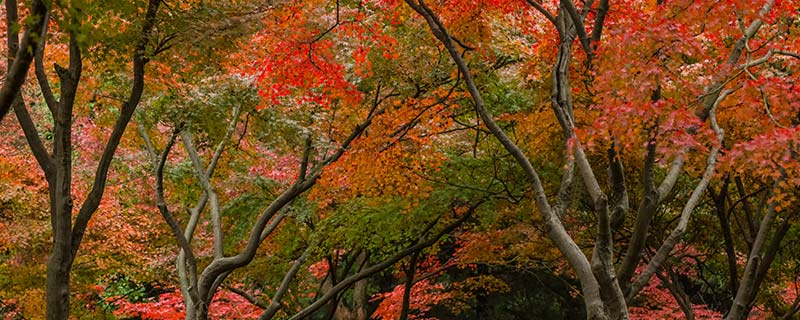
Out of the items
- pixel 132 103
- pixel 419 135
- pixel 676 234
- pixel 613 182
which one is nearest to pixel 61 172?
pixel 132 103

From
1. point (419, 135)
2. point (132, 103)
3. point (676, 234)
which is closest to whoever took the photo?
point (676, 234)

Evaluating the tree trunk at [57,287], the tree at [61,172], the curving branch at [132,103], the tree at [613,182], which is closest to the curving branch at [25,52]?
the tree at [61,172]

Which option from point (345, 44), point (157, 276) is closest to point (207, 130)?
point (345, 44)

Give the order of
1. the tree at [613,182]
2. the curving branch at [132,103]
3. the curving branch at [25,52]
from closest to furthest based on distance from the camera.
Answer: the curving branch at [25,52] < the tree at [613,182] < the curving branch at [132,103]

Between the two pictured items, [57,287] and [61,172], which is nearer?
[57,287]

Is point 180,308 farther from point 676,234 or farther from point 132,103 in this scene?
point 676,234

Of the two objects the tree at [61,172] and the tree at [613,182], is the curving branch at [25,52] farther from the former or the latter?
the tree at [613,182]

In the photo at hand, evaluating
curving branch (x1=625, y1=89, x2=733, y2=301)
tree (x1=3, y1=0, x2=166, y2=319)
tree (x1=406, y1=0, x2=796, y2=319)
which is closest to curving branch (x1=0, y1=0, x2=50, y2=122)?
tree (x1=3, y1=0, x2=166, y2=319)

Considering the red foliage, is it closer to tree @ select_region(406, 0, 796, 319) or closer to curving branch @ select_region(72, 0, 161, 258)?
curving branch @ select_region(72, 0, 161, 258)

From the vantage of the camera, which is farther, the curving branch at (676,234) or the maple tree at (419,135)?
the curving branch at (676,234)

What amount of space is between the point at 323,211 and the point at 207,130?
4.17 metres

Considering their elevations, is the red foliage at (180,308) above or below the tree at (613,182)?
above

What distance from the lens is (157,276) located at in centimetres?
1933

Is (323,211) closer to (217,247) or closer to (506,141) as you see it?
(217,247)
